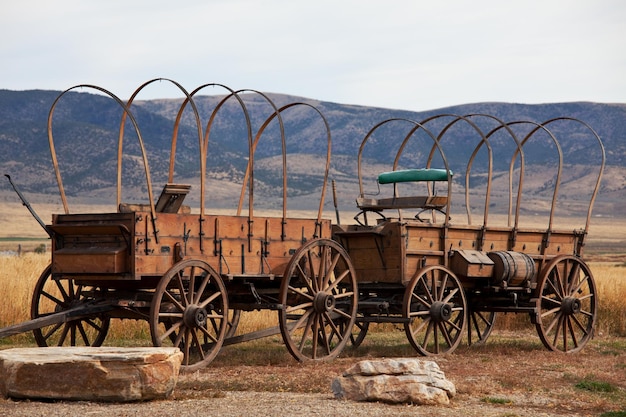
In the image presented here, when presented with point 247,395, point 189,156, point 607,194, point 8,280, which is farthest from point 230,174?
point 247,395

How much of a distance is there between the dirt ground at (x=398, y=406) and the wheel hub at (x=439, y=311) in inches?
19.7

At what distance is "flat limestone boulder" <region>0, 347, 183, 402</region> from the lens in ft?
29.7

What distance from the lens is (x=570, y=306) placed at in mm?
15039

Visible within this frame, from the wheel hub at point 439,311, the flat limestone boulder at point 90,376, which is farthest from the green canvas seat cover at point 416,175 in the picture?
the flat limestone boulder at point 90,376

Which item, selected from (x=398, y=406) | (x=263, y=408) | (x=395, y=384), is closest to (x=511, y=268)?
(x=395, y=384)

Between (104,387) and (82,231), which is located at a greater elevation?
(82,231)

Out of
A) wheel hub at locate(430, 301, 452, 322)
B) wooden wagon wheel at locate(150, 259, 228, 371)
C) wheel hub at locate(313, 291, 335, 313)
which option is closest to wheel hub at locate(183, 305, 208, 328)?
wooden wagon wheel at locate(150, 259, 228, 371)

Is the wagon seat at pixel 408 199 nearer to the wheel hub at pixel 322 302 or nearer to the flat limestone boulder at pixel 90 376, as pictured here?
the wheel hub at pixel 322 302

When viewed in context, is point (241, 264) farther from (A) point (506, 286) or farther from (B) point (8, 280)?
(B) point (8, 280)

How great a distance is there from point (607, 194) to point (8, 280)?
429ft

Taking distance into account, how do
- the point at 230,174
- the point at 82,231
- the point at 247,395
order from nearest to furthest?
1. the point at 247,395
2. the point at 82,231
3. the point at 230,174

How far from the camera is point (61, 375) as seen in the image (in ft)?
29.9

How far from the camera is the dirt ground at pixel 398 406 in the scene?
8.77m

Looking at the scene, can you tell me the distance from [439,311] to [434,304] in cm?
12
